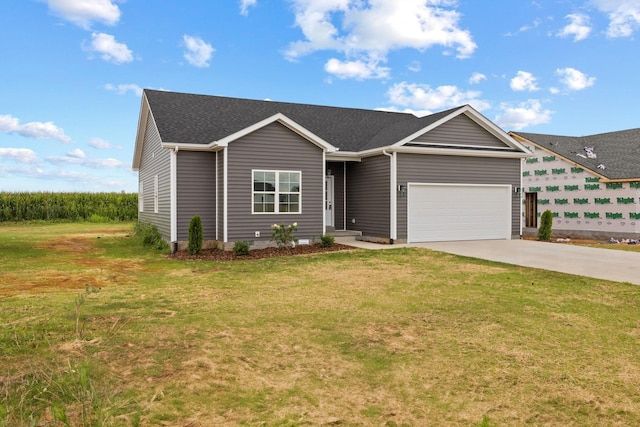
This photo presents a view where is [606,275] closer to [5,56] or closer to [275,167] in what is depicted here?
[275,167]

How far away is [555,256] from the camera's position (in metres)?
13.0

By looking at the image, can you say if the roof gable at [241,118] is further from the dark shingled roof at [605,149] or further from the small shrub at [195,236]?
the dark shingled roof at [605,149]

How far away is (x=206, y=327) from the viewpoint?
596 cm

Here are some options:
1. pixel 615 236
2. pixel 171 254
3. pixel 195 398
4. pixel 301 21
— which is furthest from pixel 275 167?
pixel 615 236

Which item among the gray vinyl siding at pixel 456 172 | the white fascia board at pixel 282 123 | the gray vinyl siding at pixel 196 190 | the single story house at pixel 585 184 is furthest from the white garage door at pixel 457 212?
the gray vinyl siding at pixel 196 190

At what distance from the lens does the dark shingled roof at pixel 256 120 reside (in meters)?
15.7

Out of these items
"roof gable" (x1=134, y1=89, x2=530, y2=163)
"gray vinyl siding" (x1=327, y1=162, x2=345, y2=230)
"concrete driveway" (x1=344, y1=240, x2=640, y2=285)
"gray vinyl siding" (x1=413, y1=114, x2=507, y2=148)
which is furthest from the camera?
"gray vinyl siding" (x1=327, y1=162, x2=345, y2=230)

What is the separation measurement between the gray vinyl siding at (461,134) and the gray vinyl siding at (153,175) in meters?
8.92

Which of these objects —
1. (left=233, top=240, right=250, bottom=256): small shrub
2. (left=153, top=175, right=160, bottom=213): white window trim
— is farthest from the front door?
(left=153, top=175, right=160, bottom=213): white window trim

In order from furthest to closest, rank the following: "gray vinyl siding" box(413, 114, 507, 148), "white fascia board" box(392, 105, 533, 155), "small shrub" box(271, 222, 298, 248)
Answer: "gray vinyl siding" box(413, 114, 507, 148)
"white fascia board" box(392, 105, 533, 155)
"small shrub" box(271, 222, 298, 248)

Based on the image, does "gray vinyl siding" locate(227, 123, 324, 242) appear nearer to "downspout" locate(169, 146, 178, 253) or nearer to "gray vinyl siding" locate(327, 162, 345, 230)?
"downspout" locate(169, 146, 178, 253)

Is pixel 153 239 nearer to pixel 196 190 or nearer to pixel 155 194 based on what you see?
pixel 155 194

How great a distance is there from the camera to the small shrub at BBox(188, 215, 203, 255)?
1384 cm

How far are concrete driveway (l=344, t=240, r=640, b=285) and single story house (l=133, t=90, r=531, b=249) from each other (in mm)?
1428
